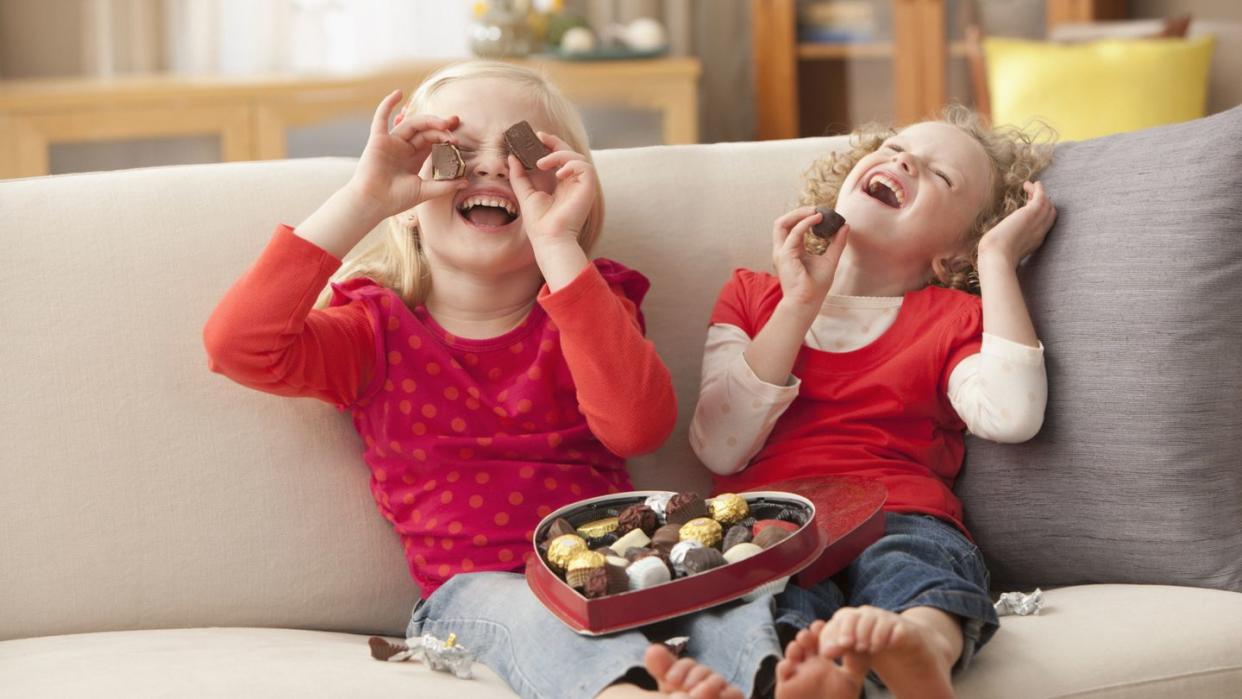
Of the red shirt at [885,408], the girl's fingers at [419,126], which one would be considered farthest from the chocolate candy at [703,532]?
the girl's fingers at [419,126]

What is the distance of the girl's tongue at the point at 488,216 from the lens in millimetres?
1584

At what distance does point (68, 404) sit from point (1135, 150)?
127 centimetres

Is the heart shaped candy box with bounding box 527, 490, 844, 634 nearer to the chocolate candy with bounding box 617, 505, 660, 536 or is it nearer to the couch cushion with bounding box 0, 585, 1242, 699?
the chocolate candy with bounding box 617, 505, 660, 536

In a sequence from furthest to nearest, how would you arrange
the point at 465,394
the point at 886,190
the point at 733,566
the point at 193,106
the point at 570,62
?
1. the point at 570,62
2. the point at 193,106
3. the point at 886,190
4. the point at 465,394
5. the point at 733,566

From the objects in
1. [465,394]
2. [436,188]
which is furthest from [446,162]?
[465,394]

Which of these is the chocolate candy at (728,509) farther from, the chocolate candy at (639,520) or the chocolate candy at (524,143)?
the chocolate candy at (524,143)

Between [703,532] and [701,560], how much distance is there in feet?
0.21

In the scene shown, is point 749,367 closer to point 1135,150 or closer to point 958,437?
point 958,437

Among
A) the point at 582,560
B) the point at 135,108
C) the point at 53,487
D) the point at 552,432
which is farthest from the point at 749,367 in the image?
the point at 135,108

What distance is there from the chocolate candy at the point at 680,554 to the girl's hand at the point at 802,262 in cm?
41

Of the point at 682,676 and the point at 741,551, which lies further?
the point at 741,551

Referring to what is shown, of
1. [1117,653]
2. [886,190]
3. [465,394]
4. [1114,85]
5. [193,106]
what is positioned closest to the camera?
[1117,653]

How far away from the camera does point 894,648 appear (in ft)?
3.78

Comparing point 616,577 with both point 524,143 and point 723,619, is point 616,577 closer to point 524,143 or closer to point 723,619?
point 723,619
